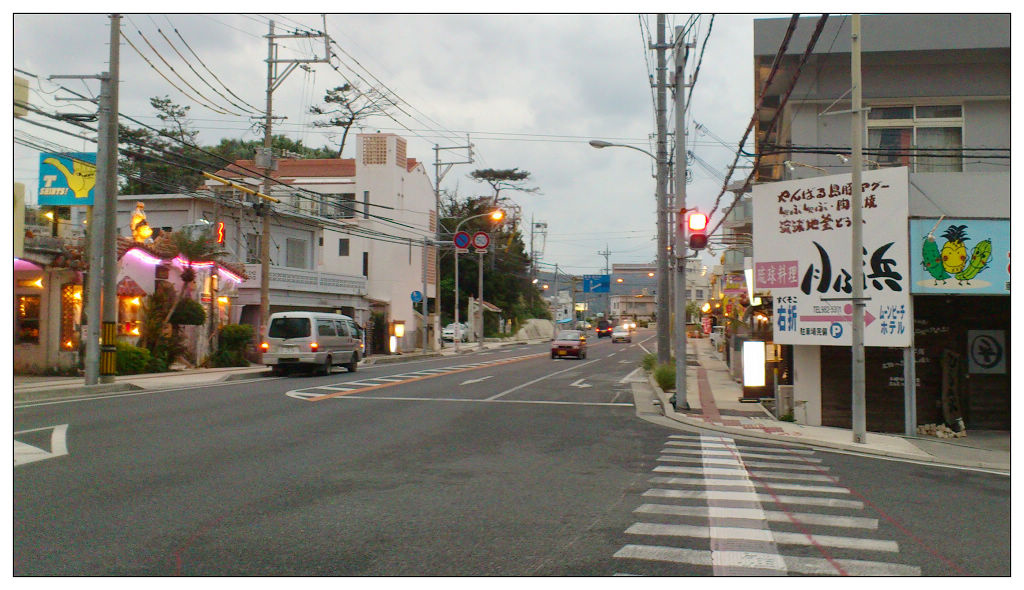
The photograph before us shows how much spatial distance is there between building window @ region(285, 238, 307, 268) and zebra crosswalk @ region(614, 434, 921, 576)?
32.2 m

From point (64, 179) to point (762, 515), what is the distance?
150 inches

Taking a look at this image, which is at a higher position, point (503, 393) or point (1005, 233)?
point (1005, 233)

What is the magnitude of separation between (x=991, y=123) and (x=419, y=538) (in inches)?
149

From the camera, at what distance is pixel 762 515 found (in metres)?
4.31

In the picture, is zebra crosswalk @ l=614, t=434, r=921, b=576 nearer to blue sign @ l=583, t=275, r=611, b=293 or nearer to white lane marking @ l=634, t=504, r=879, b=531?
white lane marking @ l=634, t=504, r=879, b=531

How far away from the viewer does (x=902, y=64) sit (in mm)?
2529

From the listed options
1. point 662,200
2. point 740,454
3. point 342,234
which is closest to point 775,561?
point 740,454

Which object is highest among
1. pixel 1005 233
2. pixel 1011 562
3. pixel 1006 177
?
pixel 1006 177

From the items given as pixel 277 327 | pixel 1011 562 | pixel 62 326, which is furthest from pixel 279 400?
pixel 1011 562

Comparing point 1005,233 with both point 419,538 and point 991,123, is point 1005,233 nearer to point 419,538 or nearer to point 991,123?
point 991,123

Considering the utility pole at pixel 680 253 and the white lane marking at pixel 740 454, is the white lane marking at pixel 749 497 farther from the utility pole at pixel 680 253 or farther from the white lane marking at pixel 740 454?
the utility pole at pixel 680 253

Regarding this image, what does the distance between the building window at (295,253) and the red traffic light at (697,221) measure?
2728 cm

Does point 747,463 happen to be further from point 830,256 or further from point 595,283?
point 595,283

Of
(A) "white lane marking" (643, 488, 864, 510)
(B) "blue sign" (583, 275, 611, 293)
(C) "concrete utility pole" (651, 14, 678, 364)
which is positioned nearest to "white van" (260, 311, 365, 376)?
(C) "concrete utility pole" (651, 14, 678, 364)
